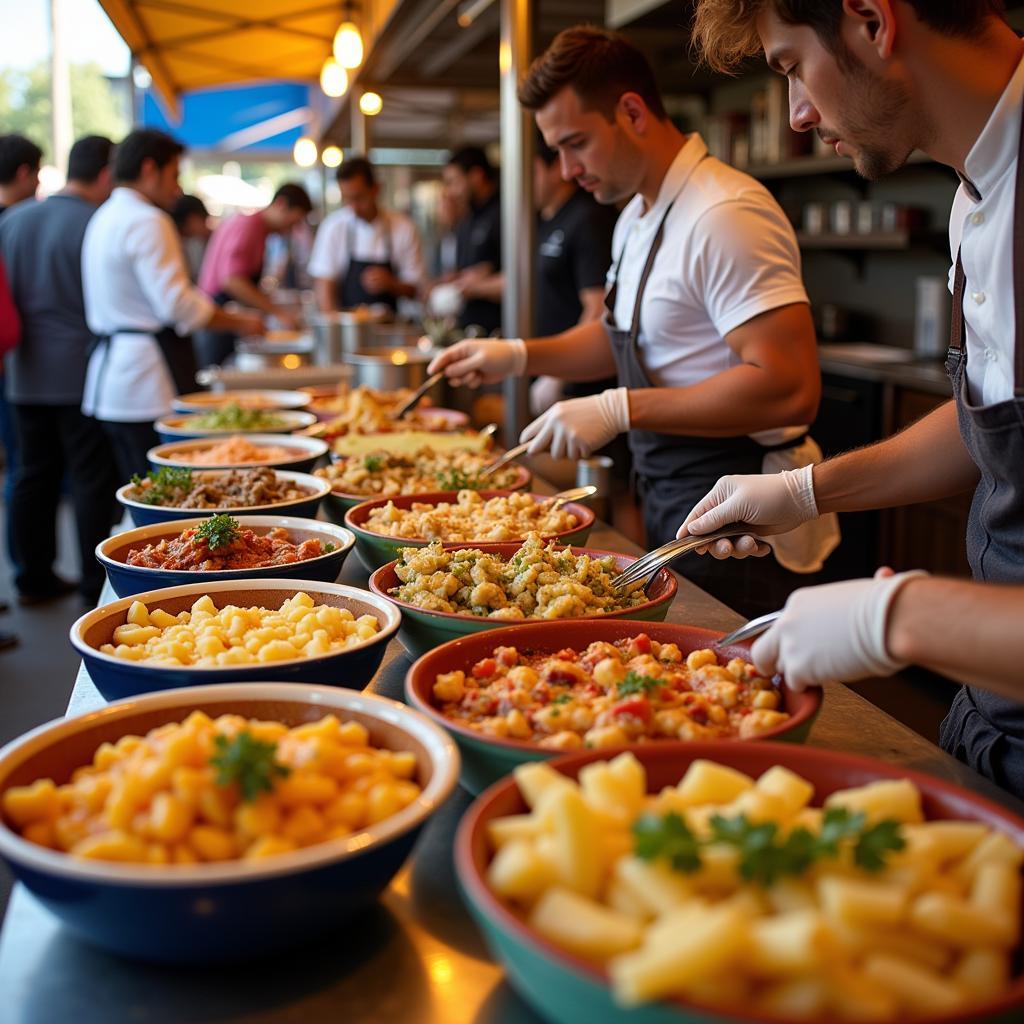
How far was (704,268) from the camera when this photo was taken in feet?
8.09

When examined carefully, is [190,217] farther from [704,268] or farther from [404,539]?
[404,539]

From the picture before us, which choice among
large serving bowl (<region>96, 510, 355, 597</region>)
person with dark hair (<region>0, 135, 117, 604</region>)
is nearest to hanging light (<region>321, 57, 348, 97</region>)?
person with dark hair (<region>0, 135, 117, 604</region>)

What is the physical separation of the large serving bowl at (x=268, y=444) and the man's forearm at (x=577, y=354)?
27.1 inches

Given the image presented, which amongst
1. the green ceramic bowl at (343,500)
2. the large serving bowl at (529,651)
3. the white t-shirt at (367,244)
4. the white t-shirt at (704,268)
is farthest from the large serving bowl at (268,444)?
the white t-shirt at (367,244)

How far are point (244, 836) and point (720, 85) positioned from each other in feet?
23.7

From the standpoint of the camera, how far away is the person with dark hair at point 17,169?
19.4 feet

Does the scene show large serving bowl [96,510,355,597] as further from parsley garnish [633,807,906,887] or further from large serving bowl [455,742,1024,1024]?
parsley garnish [633,807,906,887]

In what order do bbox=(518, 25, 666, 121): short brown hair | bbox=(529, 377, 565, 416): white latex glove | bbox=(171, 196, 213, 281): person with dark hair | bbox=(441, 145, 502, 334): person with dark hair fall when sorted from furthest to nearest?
bbox=(171, 196, 213, 281): person with dark hair → bbox=(441, 145, 502, 334): person with dark hair → bbox=(529, 377, 565, 416): white latex glove → bbox=(518, 25, 666, 121): short brown hair

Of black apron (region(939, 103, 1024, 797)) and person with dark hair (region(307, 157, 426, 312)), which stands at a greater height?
person with dark hair (region(307, 157, 426, 312))

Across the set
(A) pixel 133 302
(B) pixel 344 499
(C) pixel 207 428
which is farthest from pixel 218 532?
(A) pixel 133 302

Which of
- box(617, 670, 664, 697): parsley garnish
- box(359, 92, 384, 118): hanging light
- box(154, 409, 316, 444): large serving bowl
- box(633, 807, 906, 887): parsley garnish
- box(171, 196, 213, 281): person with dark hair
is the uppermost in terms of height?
box(359, 92, 384, 118): hanging light

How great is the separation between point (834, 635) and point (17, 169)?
6.00 m

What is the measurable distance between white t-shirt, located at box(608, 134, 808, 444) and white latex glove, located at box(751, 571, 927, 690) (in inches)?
51.1

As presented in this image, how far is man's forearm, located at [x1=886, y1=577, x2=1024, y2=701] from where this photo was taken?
1.05 m
